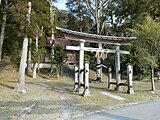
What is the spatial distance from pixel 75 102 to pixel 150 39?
300 inches

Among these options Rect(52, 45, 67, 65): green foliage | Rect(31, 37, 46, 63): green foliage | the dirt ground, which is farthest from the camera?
Rect(52, 45, 67, 65): green foliage

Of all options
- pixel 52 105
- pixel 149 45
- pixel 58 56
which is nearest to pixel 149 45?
pixel 149 45

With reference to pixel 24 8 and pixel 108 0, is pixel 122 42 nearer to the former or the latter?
pixel 24 8

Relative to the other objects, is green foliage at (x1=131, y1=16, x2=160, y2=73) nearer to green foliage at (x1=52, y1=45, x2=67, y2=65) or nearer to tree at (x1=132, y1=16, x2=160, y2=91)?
tree at (x1=132, y1=16, x2=160, y2=91)

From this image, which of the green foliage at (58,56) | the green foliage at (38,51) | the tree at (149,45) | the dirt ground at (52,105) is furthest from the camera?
the green foliage at (58,56)

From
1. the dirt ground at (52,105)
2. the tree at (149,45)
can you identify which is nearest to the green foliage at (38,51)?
the tree at (149,45)

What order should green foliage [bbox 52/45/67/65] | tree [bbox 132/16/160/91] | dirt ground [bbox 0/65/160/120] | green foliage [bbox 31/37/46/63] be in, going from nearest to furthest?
dirt ground [bbox 0/65/160/120]
tree [bbox 132/16/160/91]
green foliage [bbox 31/37/46/63]
green foliage [bbox 52/45/67/65]

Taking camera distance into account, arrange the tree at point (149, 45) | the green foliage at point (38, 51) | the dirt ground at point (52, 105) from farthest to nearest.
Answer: the green foliage at point (38, 51) → the tree at point (149, 45) → the dirt ground at point (52, 105)

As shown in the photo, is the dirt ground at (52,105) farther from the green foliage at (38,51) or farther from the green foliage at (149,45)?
the green foliage at (38,51)

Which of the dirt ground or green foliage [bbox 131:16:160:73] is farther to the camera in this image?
green foliage [bbox 131:16:160:73]

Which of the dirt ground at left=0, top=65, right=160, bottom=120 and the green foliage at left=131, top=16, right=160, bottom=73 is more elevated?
the green foliage at left=131, top=16, right=160, bottom=73

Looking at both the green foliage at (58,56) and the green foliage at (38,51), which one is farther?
the green foliage at (58,56)

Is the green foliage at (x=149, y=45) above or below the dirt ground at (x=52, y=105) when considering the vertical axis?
above

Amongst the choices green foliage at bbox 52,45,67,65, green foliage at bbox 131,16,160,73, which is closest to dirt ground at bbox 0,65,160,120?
green foliage at bbox 131,16,160,73
